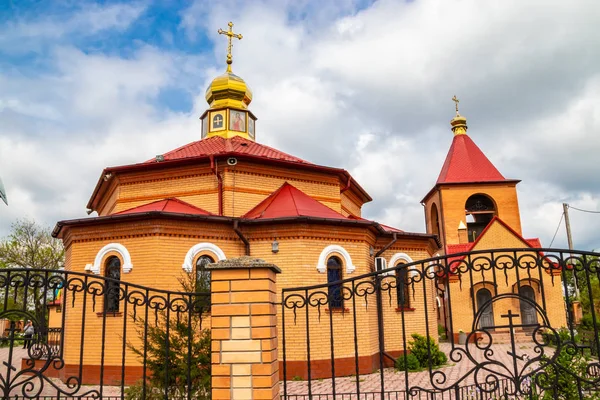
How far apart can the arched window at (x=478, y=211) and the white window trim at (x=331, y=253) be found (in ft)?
47.8

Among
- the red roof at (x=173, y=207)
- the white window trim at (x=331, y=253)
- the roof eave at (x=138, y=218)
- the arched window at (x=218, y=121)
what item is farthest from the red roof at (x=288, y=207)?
the arched window at (x=218, y=121)

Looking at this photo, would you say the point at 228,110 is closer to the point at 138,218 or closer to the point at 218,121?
the point at 218,121

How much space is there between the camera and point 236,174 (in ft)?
44.2

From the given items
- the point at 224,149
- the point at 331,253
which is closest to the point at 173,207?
the point at 224,149

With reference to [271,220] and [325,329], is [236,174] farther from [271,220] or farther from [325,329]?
[325,329]

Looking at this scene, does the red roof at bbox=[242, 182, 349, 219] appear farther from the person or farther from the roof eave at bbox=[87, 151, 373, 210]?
the person

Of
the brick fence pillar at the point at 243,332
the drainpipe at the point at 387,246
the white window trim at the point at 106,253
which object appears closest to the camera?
the brick fence pillar at the point at 243,332

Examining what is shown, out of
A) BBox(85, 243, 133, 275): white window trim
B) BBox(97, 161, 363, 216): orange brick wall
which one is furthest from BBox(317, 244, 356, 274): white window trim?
BBox(85, 243, 133, 275): white window trim

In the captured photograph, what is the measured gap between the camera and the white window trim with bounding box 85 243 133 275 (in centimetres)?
1088

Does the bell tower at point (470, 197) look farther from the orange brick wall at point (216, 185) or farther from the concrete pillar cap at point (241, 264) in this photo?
the concrete pillar cap at point (241, 264)

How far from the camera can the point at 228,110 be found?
60.3 feet

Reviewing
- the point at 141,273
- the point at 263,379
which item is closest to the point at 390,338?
the point at 141,273

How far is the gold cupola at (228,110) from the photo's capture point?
720 inches

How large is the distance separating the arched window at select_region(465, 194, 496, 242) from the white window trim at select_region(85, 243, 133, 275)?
60.2 feet
